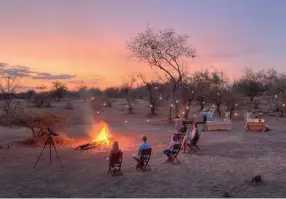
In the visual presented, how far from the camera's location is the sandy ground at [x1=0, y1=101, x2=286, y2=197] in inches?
289

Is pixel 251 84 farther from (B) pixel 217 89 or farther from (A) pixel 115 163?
(A) pixel 115 163

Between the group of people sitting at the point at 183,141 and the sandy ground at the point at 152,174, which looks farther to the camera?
the group of people sitting at the point at 183,141

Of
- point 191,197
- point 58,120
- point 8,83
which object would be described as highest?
point 8,83

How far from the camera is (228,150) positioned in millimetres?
12562

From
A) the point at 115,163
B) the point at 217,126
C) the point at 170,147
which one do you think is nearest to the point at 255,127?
the point at 217,126

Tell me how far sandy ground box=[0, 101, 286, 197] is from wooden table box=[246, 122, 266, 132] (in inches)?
232

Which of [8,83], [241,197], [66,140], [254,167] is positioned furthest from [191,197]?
[8,83]

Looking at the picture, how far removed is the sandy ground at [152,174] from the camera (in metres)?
7.34

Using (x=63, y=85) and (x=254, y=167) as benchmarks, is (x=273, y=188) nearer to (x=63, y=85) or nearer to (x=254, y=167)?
(x=254, y=167)

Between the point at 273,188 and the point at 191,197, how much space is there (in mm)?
2093

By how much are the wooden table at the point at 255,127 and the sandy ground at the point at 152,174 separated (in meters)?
5.89

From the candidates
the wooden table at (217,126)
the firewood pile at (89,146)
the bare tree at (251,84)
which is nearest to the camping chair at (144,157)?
the firewood pile at (89,146)

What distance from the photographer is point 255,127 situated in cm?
1908

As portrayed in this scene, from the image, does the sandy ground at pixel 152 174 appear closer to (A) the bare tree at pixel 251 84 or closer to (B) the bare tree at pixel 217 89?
(B) the bare tree at pixel 217 89
